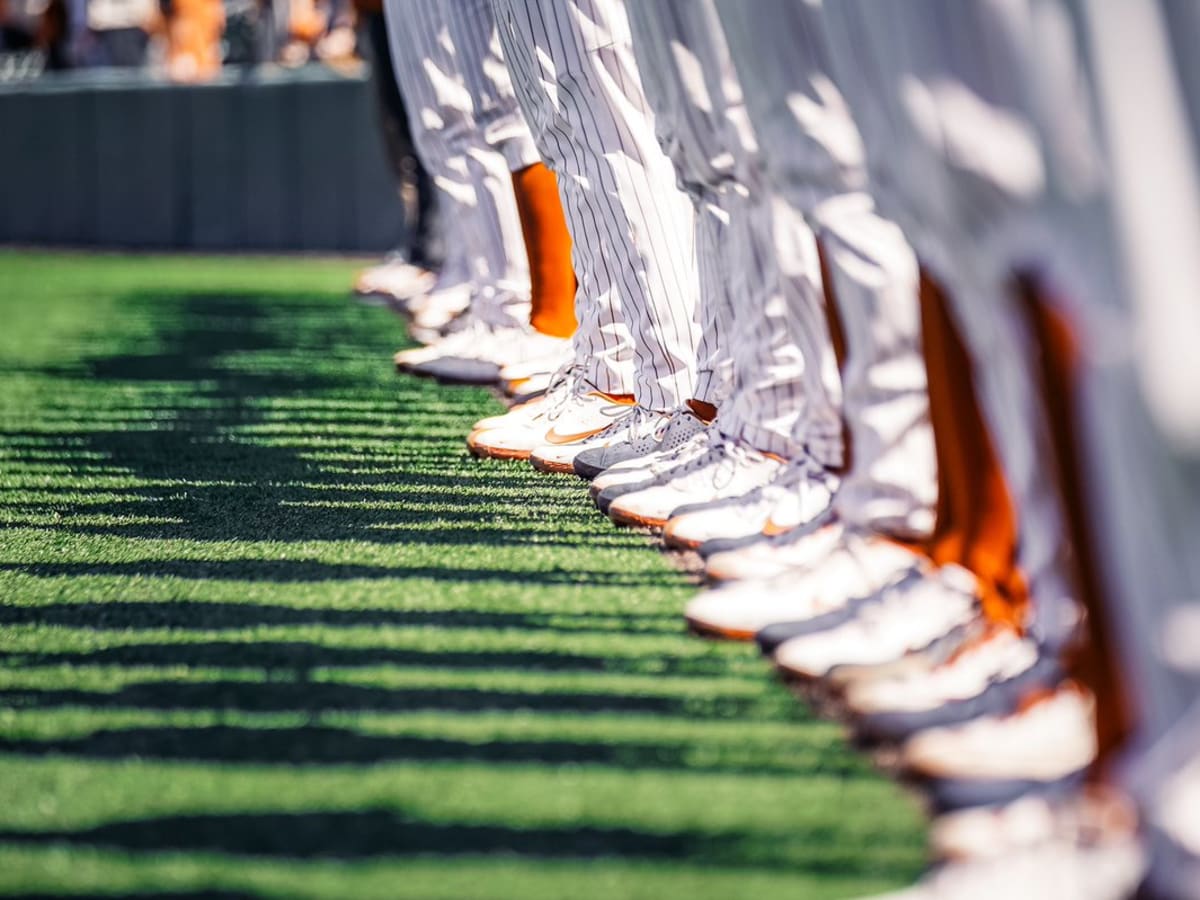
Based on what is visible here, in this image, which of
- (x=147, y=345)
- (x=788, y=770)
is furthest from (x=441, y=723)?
(x=147, y=345)

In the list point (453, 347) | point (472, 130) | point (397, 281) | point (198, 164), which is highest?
point (198, 164)

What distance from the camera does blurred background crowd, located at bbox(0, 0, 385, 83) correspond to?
8.54 meters

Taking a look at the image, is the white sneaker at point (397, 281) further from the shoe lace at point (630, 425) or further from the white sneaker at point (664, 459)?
the white sneaker at point (664, 459)

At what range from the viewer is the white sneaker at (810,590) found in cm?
157

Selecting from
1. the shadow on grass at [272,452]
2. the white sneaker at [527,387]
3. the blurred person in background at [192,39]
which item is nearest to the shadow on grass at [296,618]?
the shadow on grass at [272,452]

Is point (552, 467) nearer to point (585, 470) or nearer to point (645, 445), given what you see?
point (585, 470)

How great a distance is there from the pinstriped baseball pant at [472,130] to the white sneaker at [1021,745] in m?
2.19

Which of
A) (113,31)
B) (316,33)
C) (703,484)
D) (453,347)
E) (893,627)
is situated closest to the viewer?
(893,627)

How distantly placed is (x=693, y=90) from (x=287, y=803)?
103 cm

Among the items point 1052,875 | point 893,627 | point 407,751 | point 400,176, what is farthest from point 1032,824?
point 400,176

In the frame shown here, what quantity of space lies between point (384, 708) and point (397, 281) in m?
4.22

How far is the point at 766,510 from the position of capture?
6.11 ft

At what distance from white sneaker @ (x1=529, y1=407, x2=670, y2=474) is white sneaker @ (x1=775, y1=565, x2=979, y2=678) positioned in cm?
84

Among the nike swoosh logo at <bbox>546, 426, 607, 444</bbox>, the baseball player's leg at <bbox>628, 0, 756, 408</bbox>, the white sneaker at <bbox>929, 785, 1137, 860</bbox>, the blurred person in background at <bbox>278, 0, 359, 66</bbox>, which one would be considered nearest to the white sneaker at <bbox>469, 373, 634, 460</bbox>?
the nike swoosh logo at <bbox>546, 426, 607, 444</bbox>
